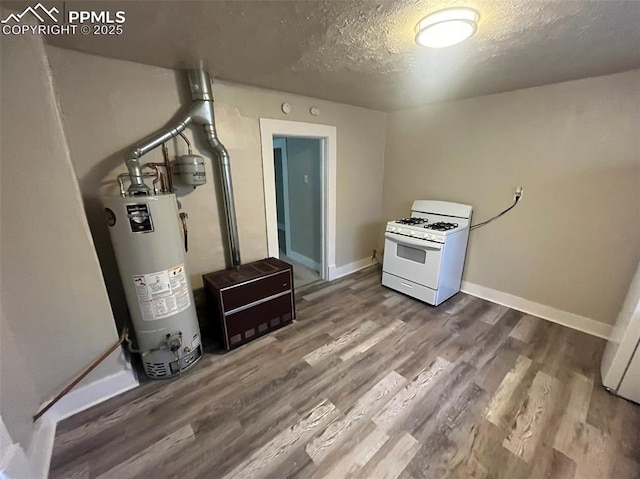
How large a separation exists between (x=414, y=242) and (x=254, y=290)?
1676 millimetres

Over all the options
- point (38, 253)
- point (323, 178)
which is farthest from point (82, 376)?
point (323, 178)

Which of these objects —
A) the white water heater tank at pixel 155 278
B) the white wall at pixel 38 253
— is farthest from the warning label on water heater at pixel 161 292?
the white wall at pixel 38 253

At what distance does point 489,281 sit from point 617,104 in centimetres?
179

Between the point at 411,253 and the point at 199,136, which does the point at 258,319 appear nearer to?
the point at 199,136

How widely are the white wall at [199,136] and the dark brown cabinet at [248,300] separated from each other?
1.01 ft

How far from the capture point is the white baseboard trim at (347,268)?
11.1 feet

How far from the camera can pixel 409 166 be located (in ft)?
10.9

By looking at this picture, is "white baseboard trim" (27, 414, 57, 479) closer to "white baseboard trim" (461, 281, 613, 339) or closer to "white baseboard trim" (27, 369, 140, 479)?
"white baseboard trim" (27, 369, 140, 479)

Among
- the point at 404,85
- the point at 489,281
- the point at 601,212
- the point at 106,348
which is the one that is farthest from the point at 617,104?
the point at 106,348

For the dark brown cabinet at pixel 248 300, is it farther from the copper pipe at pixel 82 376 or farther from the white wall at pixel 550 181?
the white wall at pixel 550 181

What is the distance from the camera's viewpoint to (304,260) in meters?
3.90

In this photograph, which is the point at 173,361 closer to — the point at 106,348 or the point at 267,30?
the point at 106,348

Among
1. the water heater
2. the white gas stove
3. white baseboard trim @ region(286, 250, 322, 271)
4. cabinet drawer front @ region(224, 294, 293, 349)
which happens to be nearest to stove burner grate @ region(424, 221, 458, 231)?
the white gas stove

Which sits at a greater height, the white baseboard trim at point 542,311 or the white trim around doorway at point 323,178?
the white trim around doorway at point 323,178
